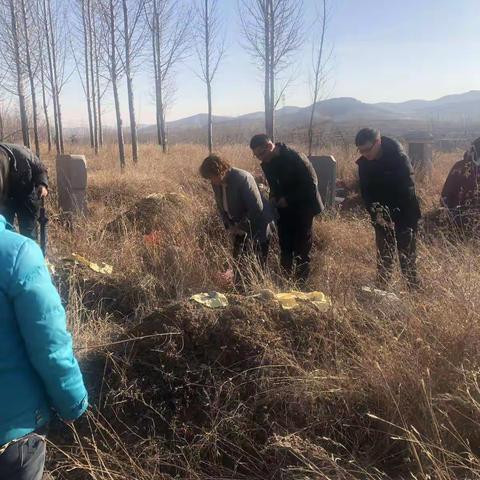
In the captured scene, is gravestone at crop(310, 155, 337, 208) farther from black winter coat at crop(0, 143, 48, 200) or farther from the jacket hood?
black winter coat at crop(0, 143, 48, 200)

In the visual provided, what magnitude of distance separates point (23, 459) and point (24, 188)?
3.35 meters

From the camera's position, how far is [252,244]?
14.5ft

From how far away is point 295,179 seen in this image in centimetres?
466

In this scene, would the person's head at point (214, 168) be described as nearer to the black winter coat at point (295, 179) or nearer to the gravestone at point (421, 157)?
the black winter coat at point (295, 179)

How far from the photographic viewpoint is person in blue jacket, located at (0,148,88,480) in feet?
4.69

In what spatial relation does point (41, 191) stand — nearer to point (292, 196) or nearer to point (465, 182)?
point (292, 196)

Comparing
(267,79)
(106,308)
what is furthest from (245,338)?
(267,79)

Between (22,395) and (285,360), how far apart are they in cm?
162

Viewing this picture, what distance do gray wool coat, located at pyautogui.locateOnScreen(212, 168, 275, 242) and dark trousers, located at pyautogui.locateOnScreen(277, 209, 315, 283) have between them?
282 millimetres

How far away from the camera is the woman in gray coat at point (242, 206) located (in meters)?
4.33

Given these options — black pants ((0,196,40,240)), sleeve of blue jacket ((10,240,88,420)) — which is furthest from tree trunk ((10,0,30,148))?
sleeve of blue jacket ((10,240,88,420))

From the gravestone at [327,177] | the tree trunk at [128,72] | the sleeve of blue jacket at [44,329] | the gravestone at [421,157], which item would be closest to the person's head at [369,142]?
the sleeve of blue jacket at [44,329]

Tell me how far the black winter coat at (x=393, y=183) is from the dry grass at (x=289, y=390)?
1169 millimetres

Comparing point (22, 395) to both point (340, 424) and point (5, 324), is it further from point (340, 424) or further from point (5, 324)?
point (340, 424)
